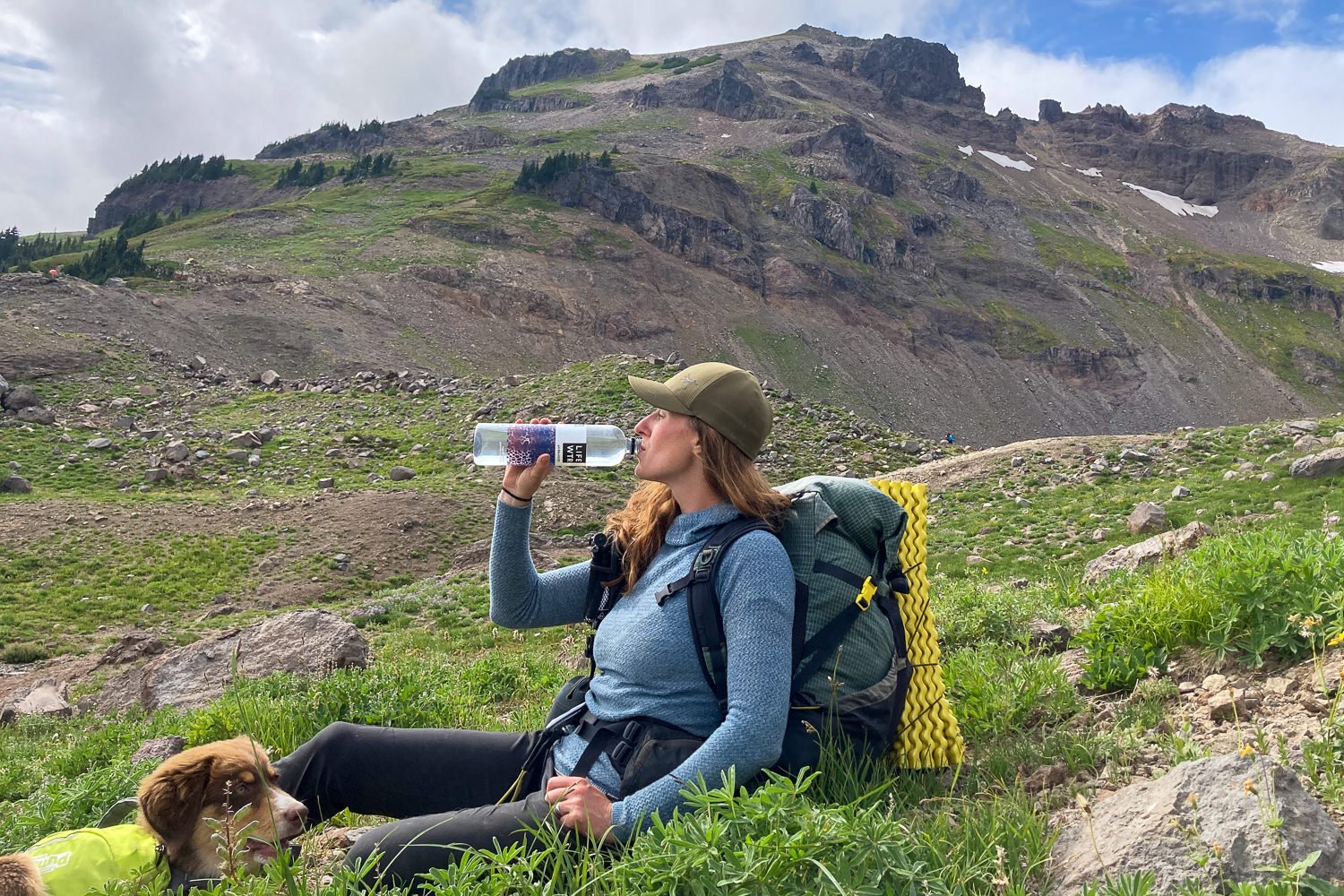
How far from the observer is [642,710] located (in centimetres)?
304

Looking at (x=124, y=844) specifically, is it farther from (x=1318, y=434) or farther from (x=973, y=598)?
(x=1318, y=434)

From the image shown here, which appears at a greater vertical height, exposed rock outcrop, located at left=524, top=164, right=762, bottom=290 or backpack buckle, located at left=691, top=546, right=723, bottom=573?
exposed rock outcrop, located at left=524, top=164, right=762, bottom=290

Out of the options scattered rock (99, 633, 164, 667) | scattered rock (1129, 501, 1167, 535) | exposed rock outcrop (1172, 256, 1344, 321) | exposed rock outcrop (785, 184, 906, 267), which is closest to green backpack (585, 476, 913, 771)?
scattered rock (99, 633, 164, 667)

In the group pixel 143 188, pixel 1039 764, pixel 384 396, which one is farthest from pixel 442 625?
pixel 143 188

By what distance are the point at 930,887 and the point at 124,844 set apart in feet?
8.62

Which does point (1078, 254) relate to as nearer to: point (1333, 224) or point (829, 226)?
point (829, 226)

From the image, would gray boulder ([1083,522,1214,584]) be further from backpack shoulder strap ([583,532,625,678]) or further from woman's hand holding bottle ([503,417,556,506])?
woman's hand holding bottle ([503,417,556,506])

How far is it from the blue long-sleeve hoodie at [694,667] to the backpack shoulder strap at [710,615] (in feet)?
0.09

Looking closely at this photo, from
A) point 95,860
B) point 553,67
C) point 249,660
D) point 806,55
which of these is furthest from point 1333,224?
point 95,860

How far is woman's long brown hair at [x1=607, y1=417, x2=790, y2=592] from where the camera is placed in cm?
322

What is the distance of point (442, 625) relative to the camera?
13.3 meters

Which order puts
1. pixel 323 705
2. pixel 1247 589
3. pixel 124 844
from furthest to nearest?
pixel 323 705 < pixel 1247 589 < pixel 124 844

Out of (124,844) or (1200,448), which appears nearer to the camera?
(124,844)

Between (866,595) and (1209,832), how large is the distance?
1232mm
